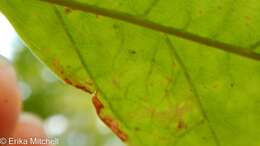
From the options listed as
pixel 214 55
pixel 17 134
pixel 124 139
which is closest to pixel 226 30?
pixel 214 55

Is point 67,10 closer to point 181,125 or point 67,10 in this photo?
point 67,10

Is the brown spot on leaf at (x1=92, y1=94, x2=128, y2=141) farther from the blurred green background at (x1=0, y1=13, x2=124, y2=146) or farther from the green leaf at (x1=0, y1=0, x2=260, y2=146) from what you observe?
the blurred green background at (x1=0, y1=13, x2=124, y2=146)

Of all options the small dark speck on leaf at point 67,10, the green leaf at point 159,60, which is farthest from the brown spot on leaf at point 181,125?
the small dark speck on leaf at point 67,10

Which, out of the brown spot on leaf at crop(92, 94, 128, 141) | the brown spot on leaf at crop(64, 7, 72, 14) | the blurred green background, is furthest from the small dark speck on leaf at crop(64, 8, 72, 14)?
the blurred green background

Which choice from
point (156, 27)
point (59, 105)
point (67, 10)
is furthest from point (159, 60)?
point (59, 105)

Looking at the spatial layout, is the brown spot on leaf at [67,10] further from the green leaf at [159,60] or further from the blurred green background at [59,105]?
the blurred green background at [59,105]

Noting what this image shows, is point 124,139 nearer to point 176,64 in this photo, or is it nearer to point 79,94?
point 176,64

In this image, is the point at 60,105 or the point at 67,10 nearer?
the point at 67,10
